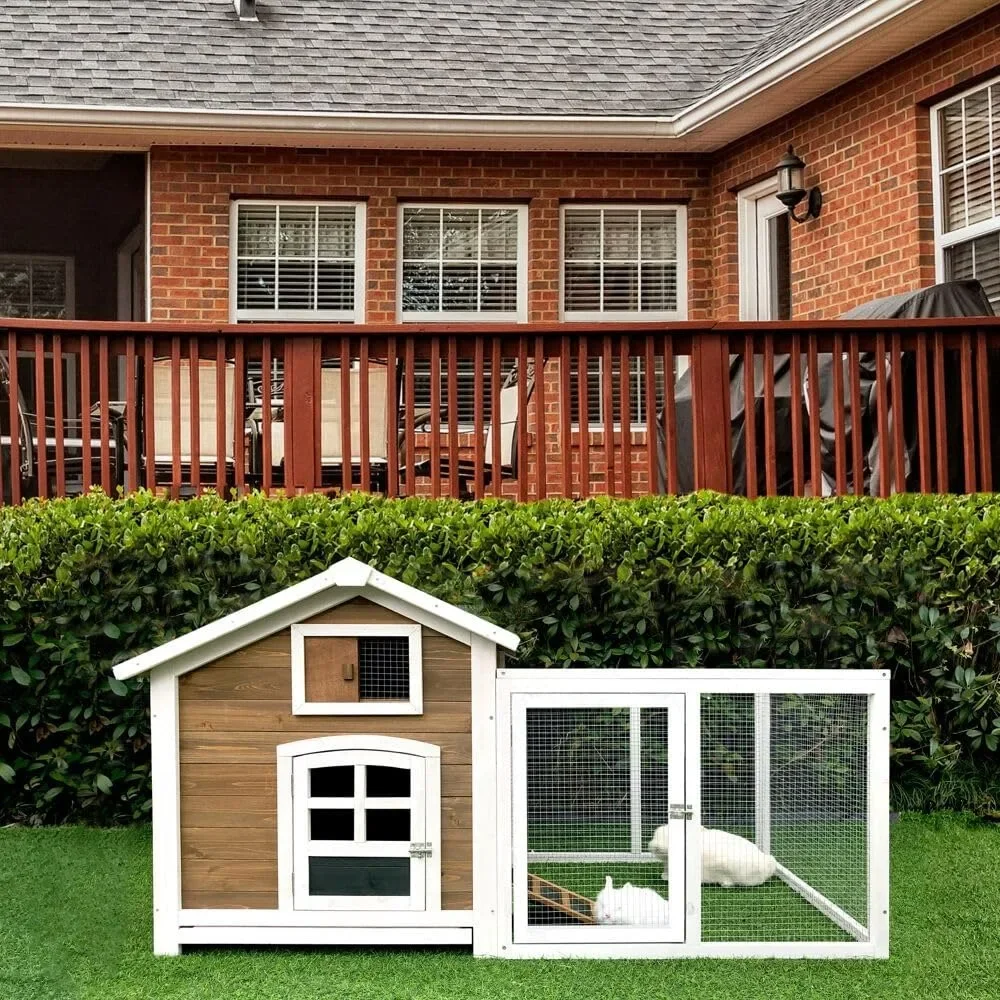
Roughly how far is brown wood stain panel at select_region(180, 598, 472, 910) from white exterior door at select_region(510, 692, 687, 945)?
0.50ft

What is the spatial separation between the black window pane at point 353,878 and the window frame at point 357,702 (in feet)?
1.28

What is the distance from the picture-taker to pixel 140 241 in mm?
11562

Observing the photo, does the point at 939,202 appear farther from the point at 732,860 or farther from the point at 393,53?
the point at 732,860

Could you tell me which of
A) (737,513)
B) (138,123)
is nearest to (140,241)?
(138,123)

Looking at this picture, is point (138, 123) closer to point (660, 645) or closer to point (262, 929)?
point (660, 645)

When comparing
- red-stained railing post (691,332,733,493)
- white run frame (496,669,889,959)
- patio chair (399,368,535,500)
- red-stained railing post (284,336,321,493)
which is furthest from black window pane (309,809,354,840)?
patio chair (399,368,535,500)

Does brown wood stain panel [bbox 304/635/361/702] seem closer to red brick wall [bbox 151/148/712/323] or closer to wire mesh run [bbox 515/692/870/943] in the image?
wire mesh run [bbox 515/692/870/943]

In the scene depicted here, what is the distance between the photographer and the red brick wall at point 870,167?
756cm

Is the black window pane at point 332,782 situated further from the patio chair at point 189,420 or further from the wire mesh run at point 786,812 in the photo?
the patio chair at point 189,420

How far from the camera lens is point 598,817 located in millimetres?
3695

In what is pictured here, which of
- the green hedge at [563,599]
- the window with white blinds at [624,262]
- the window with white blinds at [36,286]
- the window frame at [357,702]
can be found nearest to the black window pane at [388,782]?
the window frame at [357,702]

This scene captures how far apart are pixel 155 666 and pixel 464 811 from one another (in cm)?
90

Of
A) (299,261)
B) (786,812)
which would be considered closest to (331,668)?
(786,812)

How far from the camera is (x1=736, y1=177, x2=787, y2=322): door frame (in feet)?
31.9
